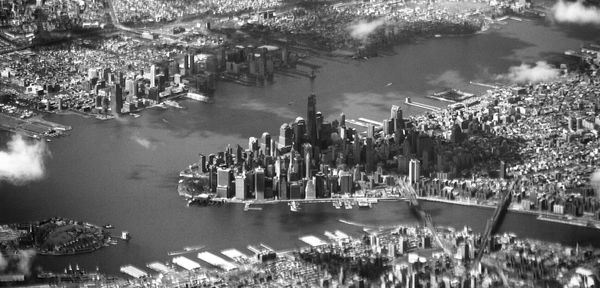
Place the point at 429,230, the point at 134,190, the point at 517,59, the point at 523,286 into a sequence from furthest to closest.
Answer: the point at 517,59 < the point at 134,190 < the point at 429,230 < the point at 523,286

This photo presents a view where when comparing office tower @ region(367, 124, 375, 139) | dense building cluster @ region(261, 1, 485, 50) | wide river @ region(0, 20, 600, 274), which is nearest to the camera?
wide river @ region(0, 20, 600, 274)

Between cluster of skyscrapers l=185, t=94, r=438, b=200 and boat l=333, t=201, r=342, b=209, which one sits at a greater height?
cluster of skyscrapers l=185, t=94, r=438, b=200

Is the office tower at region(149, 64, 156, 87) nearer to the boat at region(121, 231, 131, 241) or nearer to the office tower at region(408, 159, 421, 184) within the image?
the office tower at region(408, 159, 421, 184)

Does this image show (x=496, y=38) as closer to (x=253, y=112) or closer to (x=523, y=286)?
(x=253, y=112)

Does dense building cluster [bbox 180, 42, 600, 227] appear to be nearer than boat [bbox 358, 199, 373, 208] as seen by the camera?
No

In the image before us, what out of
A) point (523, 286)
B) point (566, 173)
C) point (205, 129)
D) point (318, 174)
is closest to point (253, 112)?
point (205, 129)

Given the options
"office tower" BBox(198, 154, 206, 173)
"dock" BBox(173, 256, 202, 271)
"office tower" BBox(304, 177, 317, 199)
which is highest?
"office tower" BBox(198, 154, 206, 173)

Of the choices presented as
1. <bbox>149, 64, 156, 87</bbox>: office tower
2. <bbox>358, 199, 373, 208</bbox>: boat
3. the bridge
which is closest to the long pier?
the bridge
